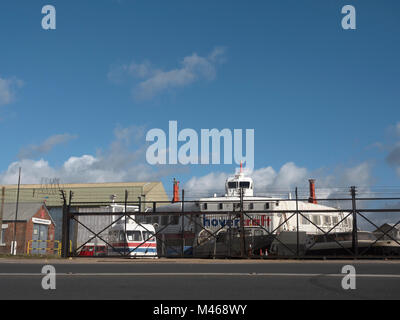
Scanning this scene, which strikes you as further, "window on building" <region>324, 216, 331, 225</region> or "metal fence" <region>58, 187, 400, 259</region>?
"window on building" <region>324, 216, 331, 225</region>

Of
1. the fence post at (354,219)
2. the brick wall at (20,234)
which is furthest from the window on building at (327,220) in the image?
the brick wall at (20,234)

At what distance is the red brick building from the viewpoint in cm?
3988

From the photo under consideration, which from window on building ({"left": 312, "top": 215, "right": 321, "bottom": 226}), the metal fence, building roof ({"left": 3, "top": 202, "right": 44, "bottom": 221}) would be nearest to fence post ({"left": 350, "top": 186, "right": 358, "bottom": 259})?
the metal fence

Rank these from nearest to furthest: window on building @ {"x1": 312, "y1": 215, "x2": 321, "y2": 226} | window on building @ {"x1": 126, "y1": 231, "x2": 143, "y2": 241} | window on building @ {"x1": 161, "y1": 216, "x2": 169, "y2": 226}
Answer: window on building @ {"x1": 126, "y1": 231, "x2": 143, "y2": 241}, window on building @ {"x1": 312, "y1": 215, "x2": 321, "y2": 226}, window on building @ {"x1": 161, "y1": 216, "x2": 169, "y2": 226}

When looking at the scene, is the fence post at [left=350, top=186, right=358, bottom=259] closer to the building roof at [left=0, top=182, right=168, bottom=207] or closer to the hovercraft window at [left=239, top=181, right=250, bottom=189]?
the hovercraft window at [left=239, top=181, right=250, bottom=189]

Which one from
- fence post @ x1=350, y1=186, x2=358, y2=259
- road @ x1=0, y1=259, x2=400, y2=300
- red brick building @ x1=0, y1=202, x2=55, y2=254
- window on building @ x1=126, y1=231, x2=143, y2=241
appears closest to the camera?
road @ x1=0, y1=259, x2=400, y2=300

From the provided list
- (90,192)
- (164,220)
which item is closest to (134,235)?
(164,220)

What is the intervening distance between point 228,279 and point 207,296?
9.58ft

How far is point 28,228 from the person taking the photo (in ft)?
135

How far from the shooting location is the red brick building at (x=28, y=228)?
39875 millimetres

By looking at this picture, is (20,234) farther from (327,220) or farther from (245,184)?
(327,220)
